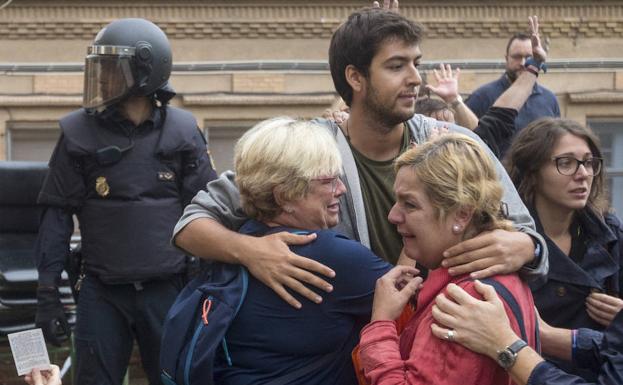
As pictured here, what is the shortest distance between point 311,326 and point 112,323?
108 inches

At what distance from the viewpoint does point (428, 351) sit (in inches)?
125

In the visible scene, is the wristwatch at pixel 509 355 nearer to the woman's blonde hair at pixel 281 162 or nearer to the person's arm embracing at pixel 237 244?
the person's arm embracing at pixel 237 244

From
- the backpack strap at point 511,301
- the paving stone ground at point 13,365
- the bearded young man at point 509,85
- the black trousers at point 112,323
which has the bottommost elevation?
the paving stone ground at point 13,365

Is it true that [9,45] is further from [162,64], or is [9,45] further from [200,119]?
[162,64]

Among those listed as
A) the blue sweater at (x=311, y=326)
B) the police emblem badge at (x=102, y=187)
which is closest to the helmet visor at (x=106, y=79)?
the police emblem badge at (x=102, y=187)

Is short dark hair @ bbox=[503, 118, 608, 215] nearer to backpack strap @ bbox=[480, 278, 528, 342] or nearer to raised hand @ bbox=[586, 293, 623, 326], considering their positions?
raised hand @ bbox=[586, 293, 623, 326]

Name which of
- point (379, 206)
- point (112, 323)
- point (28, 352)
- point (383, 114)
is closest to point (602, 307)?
point (379, 206)

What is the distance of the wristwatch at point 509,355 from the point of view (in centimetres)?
319

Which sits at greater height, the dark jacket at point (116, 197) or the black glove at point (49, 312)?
the dark jacket at point (116, 197)

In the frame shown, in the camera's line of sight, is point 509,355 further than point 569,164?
No

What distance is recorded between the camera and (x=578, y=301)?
453 cm

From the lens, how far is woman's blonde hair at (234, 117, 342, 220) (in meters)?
3.54

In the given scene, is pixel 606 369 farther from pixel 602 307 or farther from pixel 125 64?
pixel 125 64

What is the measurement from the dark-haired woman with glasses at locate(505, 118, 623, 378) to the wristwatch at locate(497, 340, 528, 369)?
49.9 inches
